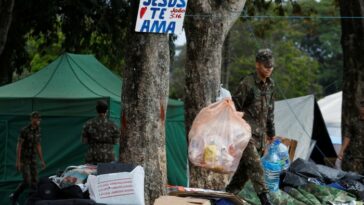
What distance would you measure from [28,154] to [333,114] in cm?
1349

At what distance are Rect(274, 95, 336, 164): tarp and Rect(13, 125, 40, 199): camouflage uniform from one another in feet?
20.5

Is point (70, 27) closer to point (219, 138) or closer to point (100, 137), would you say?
point (100, 137)

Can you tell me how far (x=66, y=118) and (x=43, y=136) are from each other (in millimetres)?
579

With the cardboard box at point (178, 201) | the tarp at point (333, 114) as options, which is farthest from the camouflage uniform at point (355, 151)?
the tarp at point (333, 114)

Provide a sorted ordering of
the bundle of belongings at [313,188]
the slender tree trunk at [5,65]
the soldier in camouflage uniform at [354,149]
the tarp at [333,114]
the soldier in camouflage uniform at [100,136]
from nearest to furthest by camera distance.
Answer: the bundle of belongings at [313,188] < the soldier in camouflage uniform at [100,136] < the soldier in camouflage uniform at [354,149] < the slender tree trunk at [5,65] < the tarp at [333,114]

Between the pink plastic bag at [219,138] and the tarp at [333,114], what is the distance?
51.4ft

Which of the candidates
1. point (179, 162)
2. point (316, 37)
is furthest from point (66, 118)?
point (316, 37)

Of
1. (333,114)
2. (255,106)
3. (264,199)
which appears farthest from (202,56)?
(333,114)

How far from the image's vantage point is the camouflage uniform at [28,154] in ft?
39.1

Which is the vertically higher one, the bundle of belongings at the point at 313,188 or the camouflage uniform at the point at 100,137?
the camouflage uniform at the point at 100,137

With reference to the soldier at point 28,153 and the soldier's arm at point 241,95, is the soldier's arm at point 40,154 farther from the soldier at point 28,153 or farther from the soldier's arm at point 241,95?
the soldier's arm at point 241,95

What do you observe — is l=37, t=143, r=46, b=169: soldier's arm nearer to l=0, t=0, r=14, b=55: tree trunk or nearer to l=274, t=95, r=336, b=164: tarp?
l=0, t=0, r=14, b=55: tree trunk

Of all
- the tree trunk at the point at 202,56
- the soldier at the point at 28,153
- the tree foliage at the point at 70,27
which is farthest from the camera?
the tree foliage at the point at 70,27

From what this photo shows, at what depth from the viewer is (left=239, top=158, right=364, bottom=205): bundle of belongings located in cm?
844
